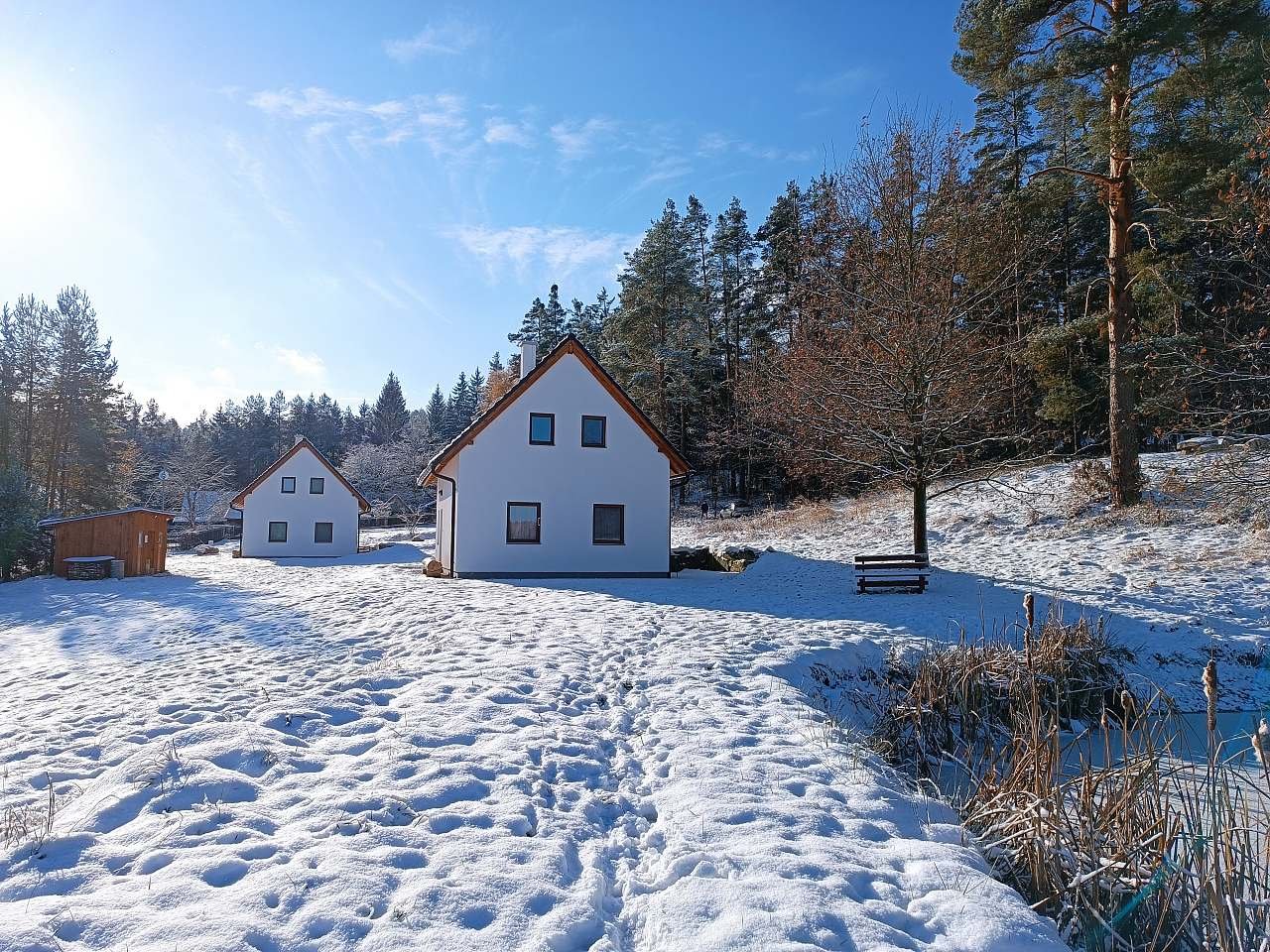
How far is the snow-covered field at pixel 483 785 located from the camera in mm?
3096

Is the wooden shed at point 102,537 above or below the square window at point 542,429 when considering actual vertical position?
below

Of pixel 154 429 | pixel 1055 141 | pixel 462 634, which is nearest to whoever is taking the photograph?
pixel 462 634

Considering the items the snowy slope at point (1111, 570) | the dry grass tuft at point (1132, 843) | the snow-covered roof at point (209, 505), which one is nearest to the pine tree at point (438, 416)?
the snow-covered roof at point (209, 505)

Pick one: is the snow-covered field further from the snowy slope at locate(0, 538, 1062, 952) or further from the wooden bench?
the wooden bench

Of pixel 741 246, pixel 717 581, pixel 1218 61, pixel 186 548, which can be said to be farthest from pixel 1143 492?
pixel 186 548

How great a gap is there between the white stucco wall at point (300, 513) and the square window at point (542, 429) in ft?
61.7

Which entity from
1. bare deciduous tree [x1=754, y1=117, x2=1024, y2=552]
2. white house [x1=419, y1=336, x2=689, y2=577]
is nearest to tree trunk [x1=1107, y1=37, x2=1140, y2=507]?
bare deciduous tree [x1=754, y1=117, x2=1024, y2=552]

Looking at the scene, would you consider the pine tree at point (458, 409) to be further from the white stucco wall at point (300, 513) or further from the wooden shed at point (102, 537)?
the wooden shed at point (102, 537)

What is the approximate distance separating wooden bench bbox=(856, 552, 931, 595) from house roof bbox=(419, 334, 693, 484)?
6294mm

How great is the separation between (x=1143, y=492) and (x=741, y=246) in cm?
2455

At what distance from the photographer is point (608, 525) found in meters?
17.2

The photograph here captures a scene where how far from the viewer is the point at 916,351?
13.5 metres

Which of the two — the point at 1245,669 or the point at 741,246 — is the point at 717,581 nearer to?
the point at 1245,669

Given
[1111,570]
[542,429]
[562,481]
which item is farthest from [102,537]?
[1111,570]
